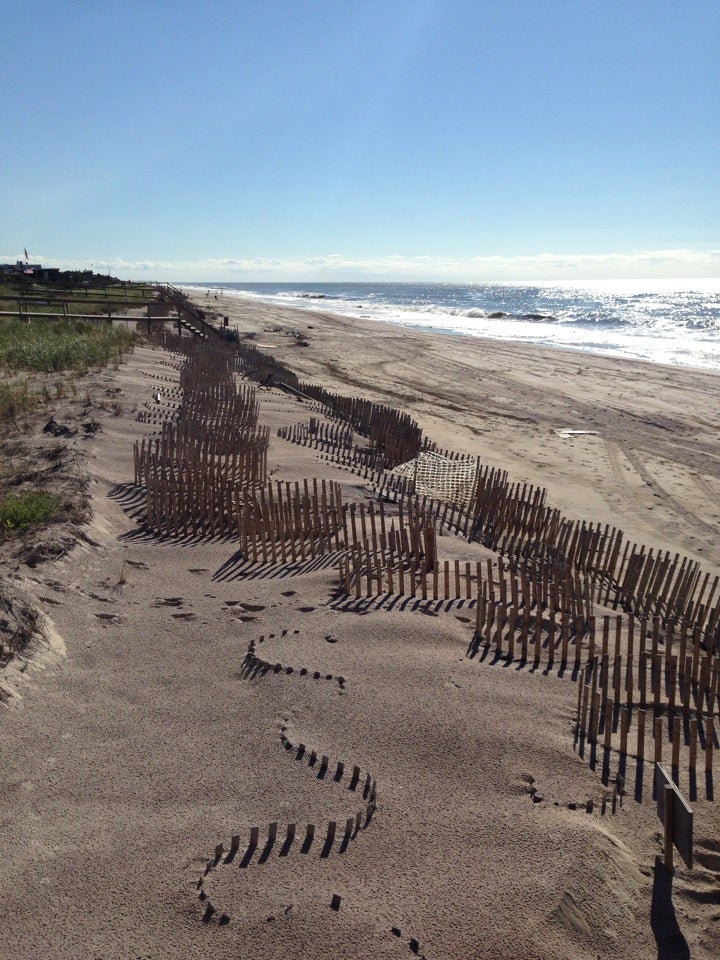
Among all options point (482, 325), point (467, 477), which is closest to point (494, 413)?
point (467, 477)

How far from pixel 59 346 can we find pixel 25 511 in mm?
12674

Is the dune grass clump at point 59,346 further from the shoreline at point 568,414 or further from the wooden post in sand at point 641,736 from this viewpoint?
the wooden post in sand at point 641,736

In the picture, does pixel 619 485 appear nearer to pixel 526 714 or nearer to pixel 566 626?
pixel 566 626

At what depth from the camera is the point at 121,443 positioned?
11180 mm

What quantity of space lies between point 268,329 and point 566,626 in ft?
124

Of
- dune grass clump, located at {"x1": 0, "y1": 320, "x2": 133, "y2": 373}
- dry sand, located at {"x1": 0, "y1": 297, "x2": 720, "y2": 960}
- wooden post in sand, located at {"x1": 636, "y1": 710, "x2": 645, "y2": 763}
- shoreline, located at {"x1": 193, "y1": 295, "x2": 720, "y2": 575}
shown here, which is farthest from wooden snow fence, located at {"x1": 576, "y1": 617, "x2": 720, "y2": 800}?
dune grass clump, located at {"x1": 0, "y1": 320, "x2": 133, "y2": 373}

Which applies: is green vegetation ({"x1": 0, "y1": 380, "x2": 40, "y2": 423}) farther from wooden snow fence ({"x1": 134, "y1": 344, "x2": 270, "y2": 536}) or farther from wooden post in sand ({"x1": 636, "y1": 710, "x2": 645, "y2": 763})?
wooden post in sand ({"x1": 636, "y1": 710, "x2": 645, "y2": 763})

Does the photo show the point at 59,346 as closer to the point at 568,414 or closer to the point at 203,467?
the point at 203,467

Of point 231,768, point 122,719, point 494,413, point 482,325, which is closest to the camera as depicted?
point 231,768

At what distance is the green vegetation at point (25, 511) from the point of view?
7371 mm

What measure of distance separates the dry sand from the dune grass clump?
1081 centimetres

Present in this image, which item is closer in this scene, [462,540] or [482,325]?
[462,540]

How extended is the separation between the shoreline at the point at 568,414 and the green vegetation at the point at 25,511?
7523 mm

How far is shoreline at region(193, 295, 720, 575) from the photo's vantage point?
12617mm
